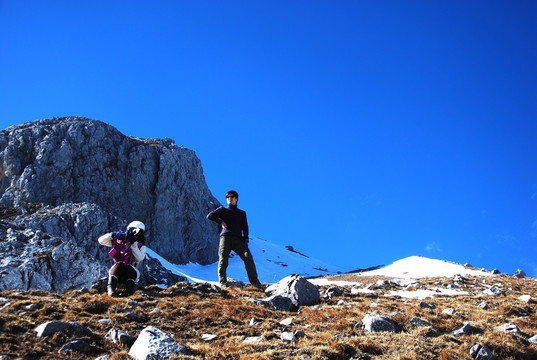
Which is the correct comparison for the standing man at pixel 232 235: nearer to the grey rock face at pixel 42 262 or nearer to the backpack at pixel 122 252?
the backpack at pixel 122 252

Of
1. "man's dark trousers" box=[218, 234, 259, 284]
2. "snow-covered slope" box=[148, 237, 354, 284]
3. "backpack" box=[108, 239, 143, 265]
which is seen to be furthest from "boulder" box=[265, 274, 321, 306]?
"snow-covered slope" box=[148, 237, 354, 284]

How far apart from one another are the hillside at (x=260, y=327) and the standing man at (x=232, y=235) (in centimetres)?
262

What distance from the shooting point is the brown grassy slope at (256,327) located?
6.54m

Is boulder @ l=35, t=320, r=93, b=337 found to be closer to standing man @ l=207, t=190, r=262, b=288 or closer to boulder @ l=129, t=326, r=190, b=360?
boulder @ l=129, t=326, r=190, b=360

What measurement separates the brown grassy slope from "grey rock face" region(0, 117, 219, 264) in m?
53.1

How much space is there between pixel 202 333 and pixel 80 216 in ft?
127

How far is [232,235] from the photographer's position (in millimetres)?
14641

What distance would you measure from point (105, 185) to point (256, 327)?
63.9 metres

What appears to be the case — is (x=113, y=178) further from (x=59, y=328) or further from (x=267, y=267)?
(x=59, y=328)

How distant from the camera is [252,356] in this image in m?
6.31

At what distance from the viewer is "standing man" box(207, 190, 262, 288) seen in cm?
1452

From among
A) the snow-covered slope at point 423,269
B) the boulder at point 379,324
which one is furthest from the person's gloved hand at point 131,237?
the snow-covered slope at point 423,269

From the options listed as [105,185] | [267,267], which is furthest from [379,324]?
[105,185]

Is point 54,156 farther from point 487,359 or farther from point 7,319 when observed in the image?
point 487,359
